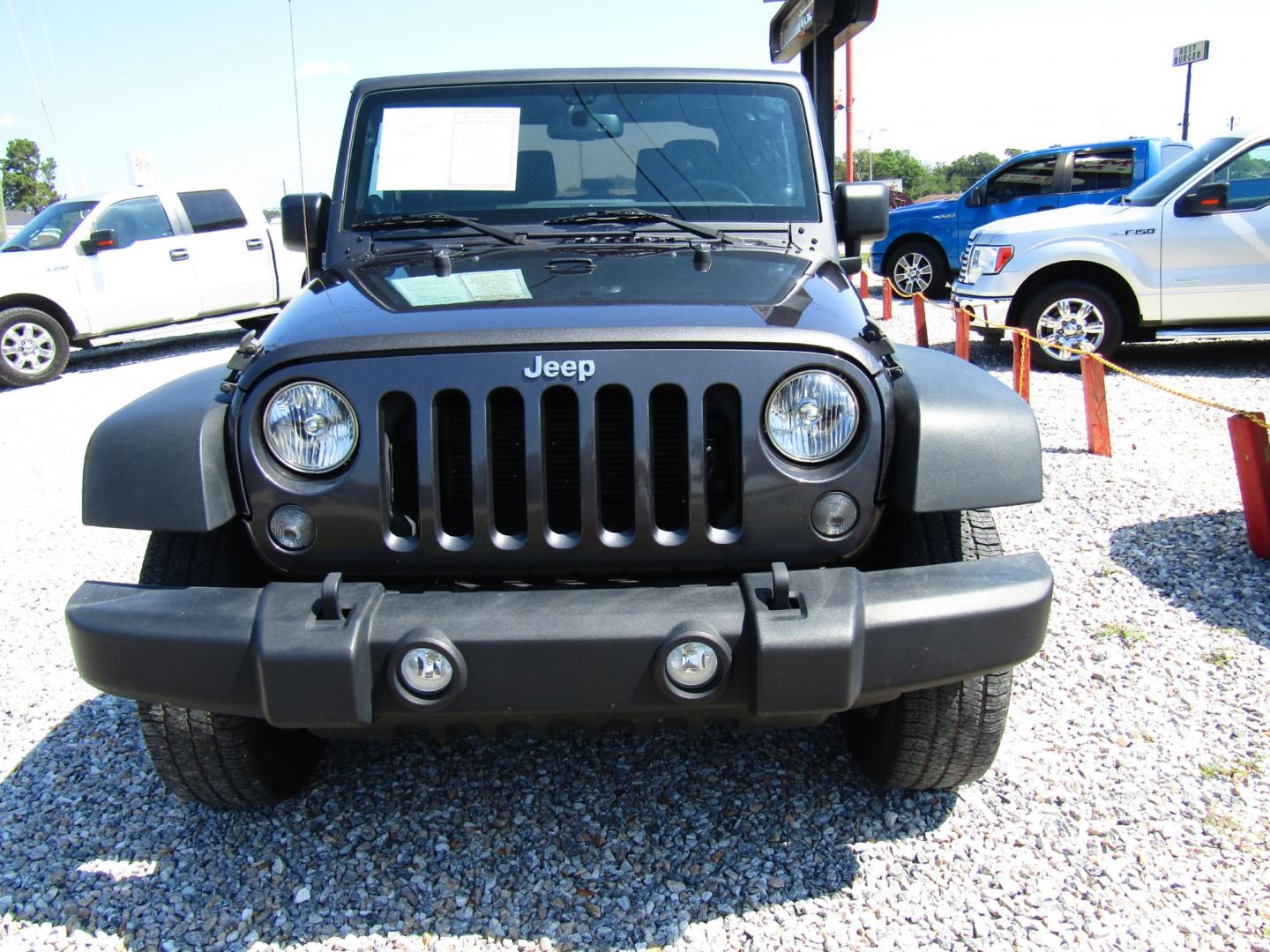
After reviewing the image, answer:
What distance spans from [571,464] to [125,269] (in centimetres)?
1028

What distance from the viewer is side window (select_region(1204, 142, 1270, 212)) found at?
7754 millimetres

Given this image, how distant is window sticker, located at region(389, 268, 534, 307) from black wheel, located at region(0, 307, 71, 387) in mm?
9274

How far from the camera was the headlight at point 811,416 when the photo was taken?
2.08 metres

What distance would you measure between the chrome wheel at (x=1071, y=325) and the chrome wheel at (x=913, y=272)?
5161 mm

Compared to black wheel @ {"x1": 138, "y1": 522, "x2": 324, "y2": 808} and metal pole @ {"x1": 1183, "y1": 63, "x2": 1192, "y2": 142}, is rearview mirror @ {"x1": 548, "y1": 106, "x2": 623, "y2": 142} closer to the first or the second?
black wheel @ {"x1": 138, "y1": 522, "x2": 324, "y2": 808}

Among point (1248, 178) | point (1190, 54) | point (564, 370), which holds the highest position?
point (1190, 54)

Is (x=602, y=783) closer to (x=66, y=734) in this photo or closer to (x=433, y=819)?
(x=433, y=819)

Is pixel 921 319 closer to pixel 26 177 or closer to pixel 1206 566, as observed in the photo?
pixel 1206 566

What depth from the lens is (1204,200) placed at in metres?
7.70

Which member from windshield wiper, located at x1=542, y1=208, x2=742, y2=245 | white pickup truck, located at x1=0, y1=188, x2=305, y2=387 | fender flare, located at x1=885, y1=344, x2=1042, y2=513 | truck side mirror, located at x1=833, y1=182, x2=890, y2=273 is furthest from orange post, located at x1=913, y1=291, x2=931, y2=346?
fender flare, located at x1=885, y1=344, x2=1042, y2=513

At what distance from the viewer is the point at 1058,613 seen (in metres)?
3.79

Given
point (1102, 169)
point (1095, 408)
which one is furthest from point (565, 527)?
point (1102, 169)

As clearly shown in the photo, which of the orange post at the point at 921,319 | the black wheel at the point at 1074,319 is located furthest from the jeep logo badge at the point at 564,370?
the orange post at the point at 921,319

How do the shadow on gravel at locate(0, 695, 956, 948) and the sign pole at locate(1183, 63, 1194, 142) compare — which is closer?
the shadow on gravel at locate(0, 695, 956, 948)
